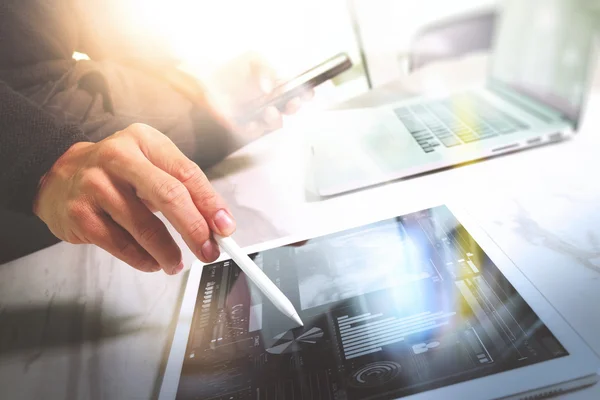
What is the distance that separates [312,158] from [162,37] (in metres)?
0.44

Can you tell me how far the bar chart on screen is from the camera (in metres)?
0.31

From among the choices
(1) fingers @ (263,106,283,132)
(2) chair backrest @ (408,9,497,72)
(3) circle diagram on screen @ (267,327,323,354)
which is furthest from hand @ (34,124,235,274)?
(2) chair backrest @ (408,9,497,72)

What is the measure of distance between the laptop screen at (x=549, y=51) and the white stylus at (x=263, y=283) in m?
0.45

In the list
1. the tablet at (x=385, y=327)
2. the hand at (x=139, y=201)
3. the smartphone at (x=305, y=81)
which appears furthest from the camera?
the smartphone at (x=305, y=81)

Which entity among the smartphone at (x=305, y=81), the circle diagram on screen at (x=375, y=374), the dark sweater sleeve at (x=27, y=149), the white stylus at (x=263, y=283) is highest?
the smartphone at (x=305, y=81)

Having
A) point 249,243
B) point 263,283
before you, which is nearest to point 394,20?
point 249,243

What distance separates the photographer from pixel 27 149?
488 mm

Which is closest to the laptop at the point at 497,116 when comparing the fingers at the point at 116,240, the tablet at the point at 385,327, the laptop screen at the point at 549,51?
the laptop screen at the point at 549,51

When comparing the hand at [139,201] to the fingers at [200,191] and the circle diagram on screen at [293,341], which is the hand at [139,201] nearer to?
the fingers at [200,191]

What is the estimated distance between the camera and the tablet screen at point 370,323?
29 cm

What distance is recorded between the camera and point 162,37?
82 centimetres

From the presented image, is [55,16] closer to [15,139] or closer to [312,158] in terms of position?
[15,139]

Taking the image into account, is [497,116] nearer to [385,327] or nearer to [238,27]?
[385,327]

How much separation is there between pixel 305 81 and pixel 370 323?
1.50ft
